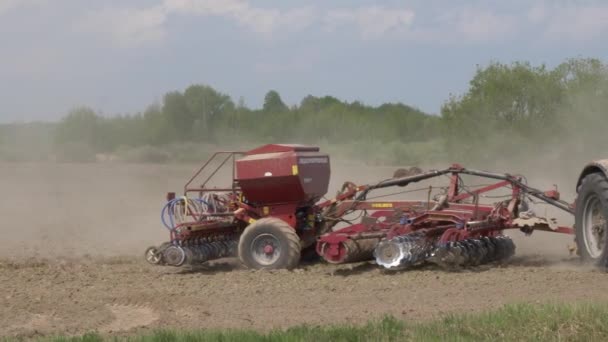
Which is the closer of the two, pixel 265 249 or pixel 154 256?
pixel 265 249

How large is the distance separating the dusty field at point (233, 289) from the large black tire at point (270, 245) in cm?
27

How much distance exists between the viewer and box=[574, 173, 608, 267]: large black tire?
11.7m

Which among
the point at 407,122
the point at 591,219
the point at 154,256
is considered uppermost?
the point at 407,122

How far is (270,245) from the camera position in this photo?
13.7 meters

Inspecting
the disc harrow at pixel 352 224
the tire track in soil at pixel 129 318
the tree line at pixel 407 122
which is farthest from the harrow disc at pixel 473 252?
the tree line at pixel 407 122

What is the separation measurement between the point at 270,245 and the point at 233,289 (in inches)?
84.9

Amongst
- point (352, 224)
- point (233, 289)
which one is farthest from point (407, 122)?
point (233, 289)

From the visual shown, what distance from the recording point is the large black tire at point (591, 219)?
11695 mm

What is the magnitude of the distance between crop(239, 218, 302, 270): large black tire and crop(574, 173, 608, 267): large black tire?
3.98 m

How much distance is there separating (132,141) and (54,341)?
951 inches

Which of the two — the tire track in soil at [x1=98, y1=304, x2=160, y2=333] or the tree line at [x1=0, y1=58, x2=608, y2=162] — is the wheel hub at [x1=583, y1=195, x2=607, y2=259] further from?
the tree line at [x1=0, y1=58, x2=608, y2=162]

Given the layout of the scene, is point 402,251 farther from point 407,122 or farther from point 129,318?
point 407,122

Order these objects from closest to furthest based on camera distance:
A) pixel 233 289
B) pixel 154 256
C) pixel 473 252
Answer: pixel 233 289, pixel 473 252, pixel 154 256

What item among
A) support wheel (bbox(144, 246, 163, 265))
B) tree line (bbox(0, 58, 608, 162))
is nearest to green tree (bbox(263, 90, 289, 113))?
tree line (bbox(0, 58, 608, 162))
